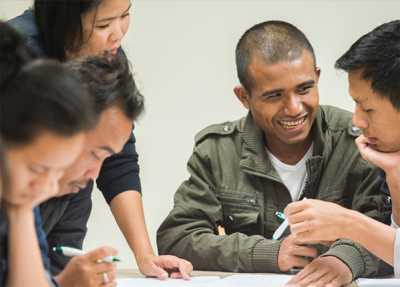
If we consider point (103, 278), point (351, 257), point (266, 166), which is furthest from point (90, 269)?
point (266, 166)

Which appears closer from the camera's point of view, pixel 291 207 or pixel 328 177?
pixel 291 207

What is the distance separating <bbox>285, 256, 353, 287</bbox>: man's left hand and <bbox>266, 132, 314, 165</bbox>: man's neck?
50 cm

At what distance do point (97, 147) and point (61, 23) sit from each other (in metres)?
0.47

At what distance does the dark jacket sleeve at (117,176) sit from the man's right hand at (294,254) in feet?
1.67

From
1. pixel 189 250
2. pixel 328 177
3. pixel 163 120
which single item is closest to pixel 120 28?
pixel 189 250

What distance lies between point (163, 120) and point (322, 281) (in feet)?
4.94

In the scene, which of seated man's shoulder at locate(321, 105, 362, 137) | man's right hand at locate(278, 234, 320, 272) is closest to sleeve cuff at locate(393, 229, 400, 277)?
man's right hand at locate(278, 234, 320, 272)

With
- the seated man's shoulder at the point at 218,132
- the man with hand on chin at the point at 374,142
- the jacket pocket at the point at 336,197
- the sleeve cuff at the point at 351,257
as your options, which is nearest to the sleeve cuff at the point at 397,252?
the man with hand on chin at the point at 374,142

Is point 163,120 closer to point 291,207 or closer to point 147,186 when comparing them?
point 147,186

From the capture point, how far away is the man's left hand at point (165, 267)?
1.36 m

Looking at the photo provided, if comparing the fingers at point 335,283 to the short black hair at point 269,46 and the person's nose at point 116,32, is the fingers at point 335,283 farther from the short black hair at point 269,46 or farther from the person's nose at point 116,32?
the person's nose at point 116,32

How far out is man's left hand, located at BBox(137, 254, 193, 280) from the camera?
1363 millimetres

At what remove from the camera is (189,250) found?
1.57 m

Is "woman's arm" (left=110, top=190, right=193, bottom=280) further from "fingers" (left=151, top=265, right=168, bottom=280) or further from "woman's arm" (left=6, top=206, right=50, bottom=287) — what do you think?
"woman's arm" (left=6, top=206, right=50, bottom=287)
